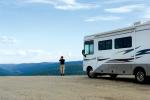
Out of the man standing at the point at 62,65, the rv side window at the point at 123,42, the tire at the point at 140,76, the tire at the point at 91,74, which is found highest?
the rv side window at the point at 123,42

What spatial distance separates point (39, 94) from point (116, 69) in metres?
8.66

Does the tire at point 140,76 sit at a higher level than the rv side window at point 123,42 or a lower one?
lower

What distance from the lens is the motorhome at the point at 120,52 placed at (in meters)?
24.7

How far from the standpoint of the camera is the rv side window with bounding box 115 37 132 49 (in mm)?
25997

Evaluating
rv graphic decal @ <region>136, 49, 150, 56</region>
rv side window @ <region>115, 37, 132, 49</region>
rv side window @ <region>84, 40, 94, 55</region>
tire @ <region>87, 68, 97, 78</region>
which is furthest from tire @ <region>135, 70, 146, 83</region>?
rv side window @ <region>84, 40, 94, 55</region>

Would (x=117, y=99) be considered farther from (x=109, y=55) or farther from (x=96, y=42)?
(x=96, y=42)

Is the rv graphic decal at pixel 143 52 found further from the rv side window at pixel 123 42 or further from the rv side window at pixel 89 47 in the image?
the rv side window at pixel 89 47

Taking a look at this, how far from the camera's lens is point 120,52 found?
2697 cm

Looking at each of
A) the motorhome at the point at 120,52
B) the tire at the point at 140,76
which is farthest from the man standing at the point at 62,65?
the tire at the point at 140,76

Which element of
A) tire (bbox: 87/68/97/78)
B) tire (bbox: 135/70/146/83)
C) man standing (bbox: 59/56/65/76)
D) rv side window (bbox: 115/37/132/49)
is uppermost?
rv side window (bbox: 115/37/132/49)

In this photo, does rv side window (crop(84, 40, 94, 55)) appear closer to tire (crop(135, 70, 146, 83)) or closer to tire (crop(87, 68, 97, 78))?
tire (crop(87, 68, 97, 78))

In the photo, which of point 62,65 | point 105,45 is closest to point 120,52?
point 105,45

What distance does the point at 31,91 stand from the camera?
21203mm

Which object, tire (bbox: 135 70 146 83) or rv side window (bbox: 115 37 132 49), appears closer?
tire (bbox: 135 70 146 83)
